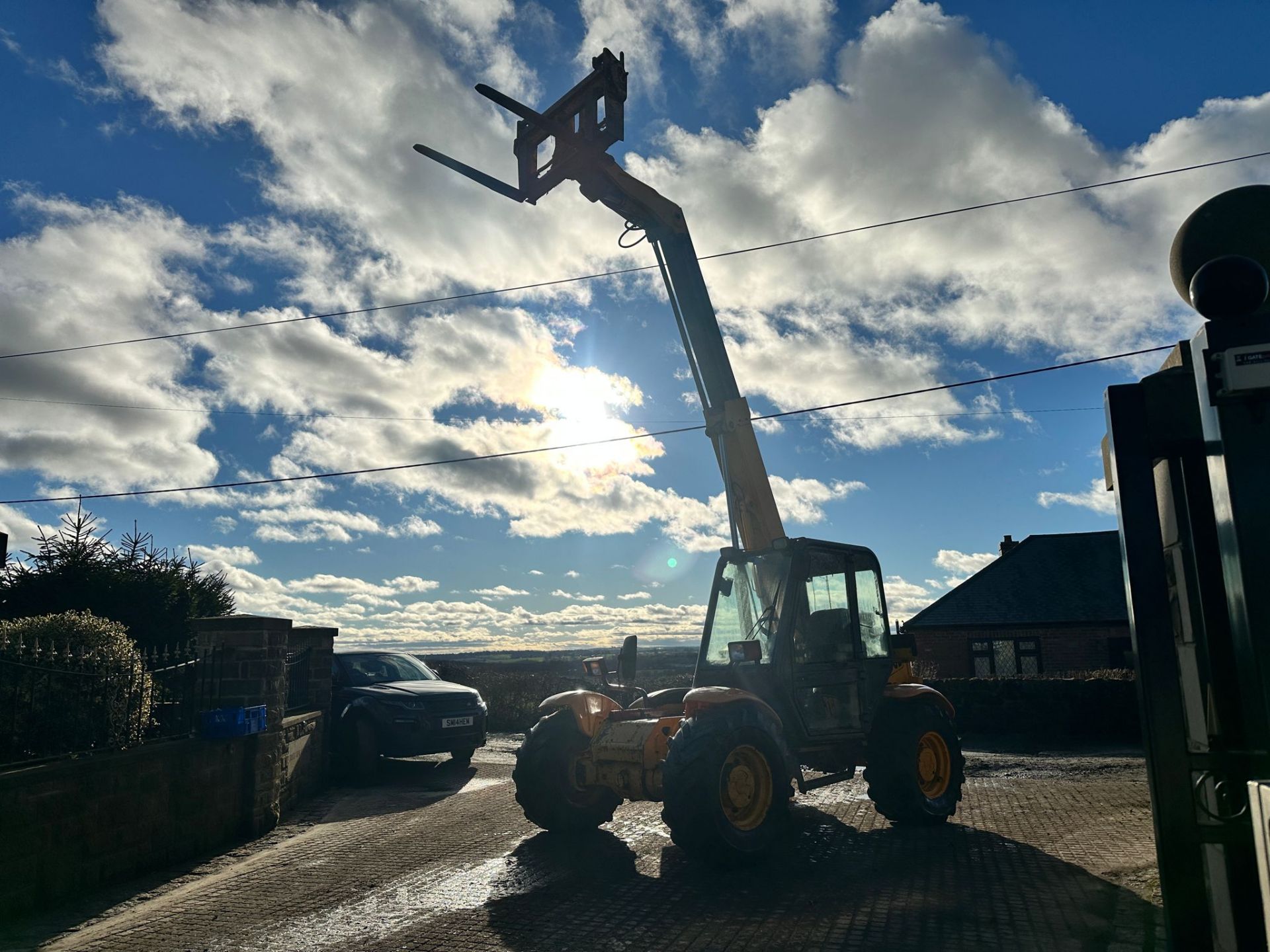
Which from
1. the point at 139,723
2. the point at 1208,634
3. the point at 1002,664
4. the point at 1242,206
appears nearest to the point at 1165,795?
the point at 1208,634

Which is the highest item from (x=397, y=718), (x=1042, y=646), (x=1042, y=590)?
(x=1042, y=590)

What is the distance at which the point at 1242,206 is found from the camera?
2434 mm

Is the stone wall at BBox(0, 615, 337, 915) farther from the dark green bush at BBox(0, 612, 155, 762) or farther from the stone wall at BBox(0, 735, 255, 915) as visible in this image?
the dark green bush at BBox(0, 612, 155, 762)

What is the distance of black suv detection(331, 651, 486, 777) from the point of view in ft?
37.3

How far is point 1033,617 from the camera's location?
27984 millimetres

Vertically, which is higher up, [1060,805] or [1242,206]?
[1242,206]

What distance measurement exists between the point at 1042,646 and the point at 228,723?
83.8 ft

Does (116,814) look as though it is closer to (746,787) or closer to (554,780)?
(554,780)

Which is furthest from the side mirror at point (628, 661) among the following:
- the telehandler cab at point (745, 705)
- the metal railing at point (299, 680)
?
the metal railing at point (299, 680)

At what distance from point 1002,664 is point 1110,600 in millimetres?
3930

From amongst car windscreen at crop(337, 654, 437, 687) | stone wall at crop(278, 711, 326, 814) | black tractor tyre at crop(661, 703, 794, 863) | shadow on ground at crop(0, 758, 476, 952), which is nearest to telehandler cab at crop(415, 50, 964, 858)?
black tractor tyre at crop(661, 703, 794, 863)

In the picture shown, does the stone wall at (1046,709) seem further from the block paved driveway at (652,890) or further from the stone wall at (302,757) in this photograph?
the stone wall at (302,757)

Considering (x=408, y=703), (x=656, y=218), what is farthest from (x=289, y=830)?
(x=656, y=218)

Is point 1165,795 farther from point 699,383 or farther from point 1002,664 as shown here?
point 1002,664
